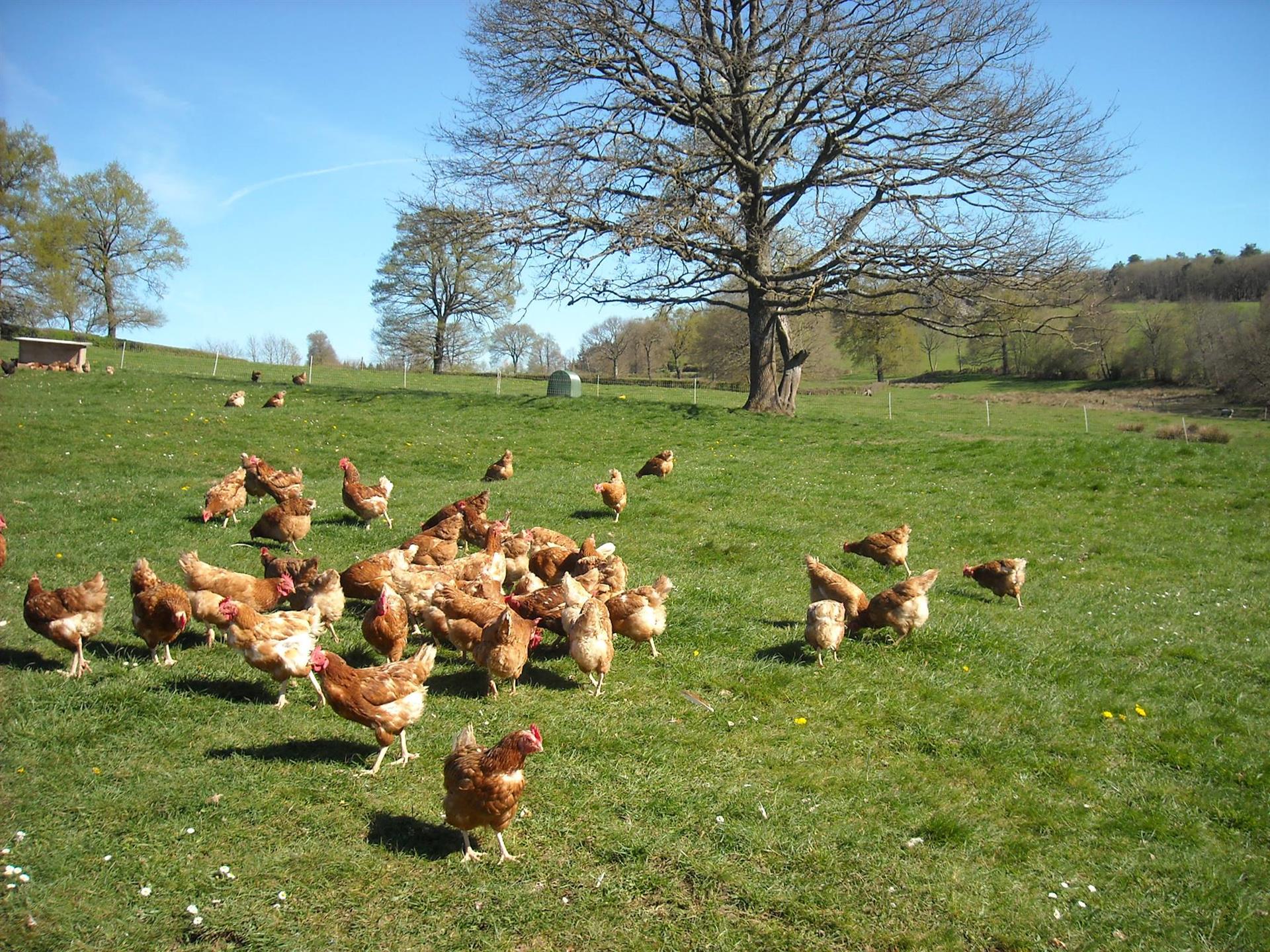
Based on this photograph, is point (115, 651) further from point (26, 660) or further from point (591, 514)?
point (591, 514)

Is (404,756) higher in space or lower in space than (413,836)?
higher

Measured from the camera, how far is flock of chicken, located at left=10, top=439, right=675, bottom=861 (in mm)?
5422

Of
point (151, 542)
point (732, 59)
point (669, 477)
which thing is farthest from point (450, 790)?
point (732, 59)

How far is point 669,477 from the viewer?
57.1 feet

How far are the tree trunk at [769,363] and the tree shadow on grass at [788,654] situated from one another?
1897 cm

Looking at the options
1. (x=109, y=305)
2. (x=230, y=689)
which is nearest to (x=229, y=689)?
(x=230, y=689)

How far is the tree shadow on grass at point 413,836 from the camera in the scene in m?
5.24

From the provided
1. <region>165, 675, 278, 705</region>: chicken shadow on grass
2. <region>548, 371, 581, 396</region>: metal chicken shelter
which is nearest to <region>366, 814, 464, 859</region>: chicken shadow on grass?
<region>165, 675, 278, 705</region>: chicken shadow on grass

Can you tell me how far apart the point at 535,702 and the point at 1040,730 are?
4.68 metres

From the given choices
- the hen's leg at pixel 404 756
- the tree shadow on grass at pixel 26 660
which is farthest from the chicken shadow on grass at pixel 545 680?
the tree shadow on grass at pixel 26 660

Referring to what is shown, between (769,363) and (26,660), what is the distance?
24087mm

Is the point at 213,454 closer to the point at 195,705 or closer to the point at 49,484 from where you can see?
the point at 49,484

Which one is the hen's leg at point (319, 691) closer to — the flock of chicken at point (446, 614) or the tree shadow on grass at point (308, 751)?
the flock of chicken at point (446, 614)

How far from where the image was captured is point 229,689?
7172 mm
